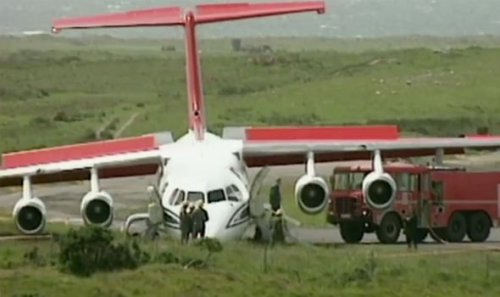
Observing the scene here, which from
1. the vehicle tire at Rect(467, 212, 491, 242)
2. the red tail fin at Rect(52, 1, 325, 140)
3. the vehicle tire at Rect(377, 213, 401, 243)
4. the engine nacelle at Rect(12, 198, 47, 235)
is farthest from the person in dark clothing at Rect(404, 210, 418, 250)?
the engine nacelle at Rect(12, 198, 47, 235)

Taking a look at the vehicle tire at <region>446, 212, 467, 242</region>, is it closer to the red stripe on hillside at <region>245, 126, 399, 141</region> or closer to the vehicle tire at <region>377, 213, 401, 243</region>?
the vehicle tire at <region>377, 213, 401, 243</region>

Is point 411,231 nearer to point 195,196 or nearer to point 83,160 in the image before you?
point 195,196

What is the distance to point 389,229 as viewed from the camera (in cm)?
4828

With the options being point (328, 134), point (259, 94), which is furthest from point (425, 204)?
point (259, 94)

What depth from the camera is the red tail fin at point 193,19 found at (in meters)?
45.3

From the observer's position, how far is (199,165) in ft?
143

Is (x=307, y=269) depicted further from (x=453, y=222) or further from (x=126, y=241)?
(x=453, y=222)

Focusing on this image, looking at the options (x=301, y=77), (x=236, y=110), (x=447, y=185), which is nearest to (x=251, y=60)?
(x=301, y=77)

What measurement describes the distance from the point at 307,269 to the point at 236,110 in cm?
6257

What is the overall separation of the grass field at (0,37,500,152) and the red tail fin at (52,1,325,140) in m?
31.6

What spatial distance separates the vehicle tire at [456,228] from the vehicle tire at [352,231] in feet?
7.45

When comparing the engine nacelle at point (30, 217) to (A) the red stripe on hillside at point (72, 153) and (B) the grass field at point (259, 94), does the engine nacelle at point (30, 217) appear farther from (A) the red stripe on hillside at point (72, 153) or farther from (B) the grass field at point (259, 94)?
(B) the grass field at point (259, 94)

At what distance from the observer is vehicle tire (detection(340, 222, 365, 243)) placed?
49.2 m

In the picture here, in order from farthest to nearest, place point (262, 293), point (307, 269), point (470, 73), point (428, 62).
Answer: point (428, 62), point (470, 73), point (307, 269), point (262, 293)
